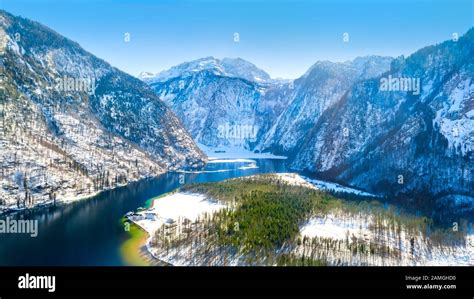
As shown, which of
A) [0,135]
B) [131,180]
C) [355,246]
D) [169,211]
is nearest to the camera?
[355,246]

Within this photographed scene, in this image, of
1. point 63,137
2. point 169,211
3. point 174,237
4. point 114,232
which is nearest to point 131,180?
point 63,137

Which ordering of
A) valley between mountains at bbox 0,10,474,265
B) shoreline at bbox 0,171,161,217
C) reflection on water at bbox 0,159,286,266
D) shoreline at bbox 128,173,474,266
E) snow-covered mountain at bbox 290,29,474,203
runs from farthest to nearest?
snow-covered mountain at bbox 290,29,474,203
shoreline at bbox 0,171,161,217
valley between mountains at bbox 0,10,474,265
reflection on water at bbox 0,159,286,266
shoreline at bbox 128,173,474,266

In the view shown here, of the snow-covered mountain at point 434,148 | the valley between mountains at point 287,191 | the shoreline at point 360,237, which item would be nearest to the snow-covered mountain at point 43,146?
the valley between mountains at point 287,191

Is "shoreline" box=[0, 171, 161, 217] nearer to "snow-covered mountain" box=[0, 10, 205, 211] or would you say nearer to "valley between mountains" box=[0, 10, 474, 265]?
"valley between mountains" box=[0, 10, 474, 265]

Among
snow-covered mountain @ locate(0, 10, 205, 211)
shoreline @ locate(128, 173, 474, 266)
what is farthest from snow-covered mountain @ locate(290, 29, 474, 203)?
snow-covered mountain @ locate(0, 10, 205, 211)

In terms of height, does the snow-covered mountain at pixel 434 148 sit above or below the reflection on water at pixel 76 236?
above

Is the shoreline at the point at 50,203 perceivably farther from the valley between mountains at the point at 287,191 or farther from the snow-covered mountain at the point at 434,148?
the snow-covered mountain at the point at 434,148

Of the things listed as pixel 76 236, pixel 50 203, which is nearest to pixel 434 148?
pixel 76 236
